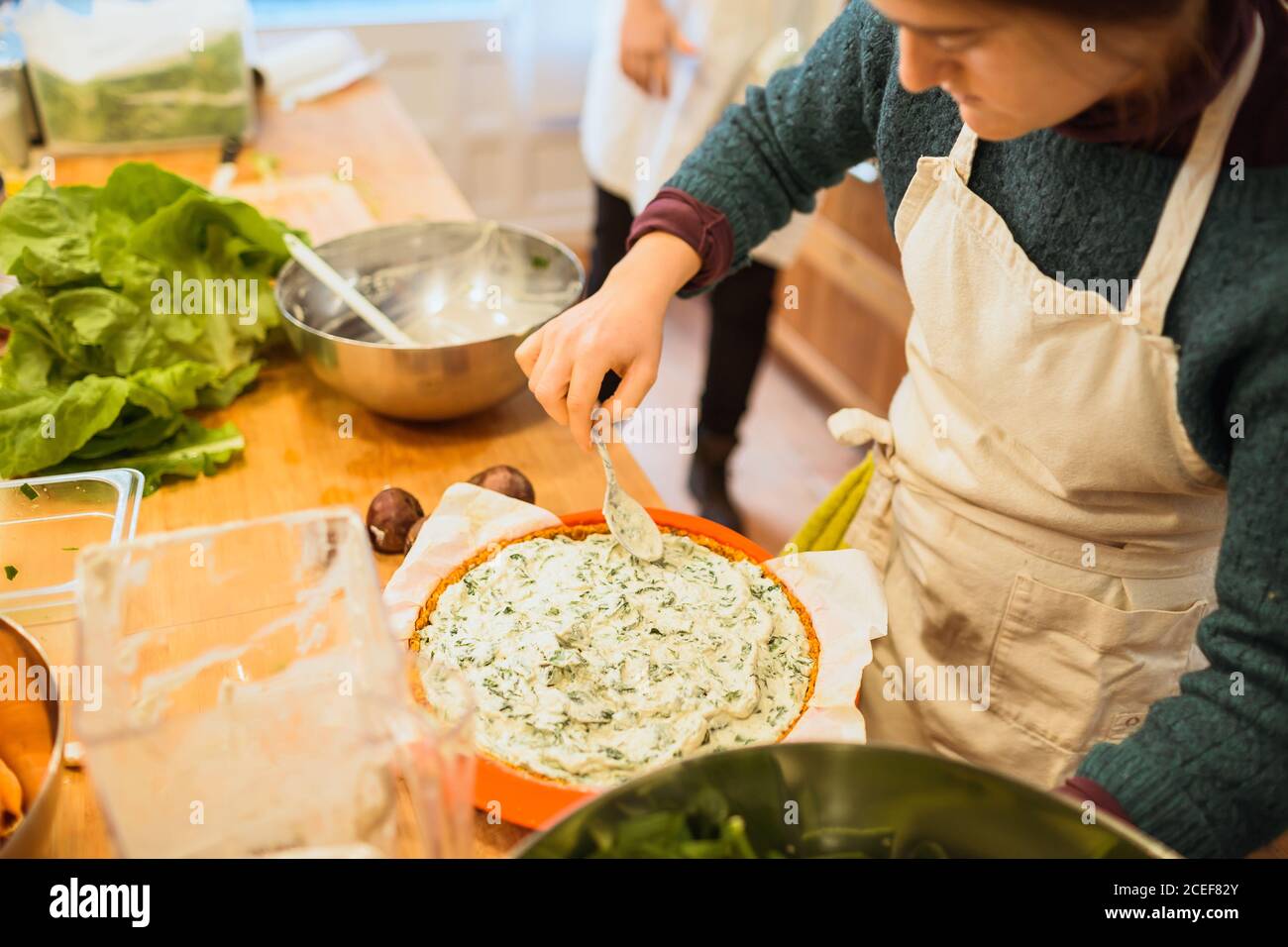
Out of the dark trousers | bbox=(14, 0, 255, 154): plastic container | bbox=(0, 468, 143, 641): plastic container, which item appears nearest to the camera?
bbox=(0, 468, 143, 641): plastic container

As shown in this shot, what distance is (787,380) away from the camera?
3.62 metres

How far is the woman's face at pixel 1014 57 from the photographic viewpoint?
707mm

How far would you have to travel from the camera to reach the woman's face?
71 cm

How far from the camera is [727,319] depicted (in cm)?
265

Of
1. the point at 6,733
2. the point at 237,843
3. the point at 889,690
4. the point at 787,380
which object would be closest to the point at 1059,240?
the point at 889,690

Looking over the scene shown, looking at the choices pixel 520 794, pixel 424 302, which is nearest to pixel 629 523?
pixel 520 794

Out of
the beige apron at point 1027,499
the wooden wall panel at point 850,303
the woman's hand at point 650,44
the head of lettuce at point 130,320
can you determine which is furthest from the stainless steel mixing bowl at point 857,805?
the wooden wall panel at point 850,303

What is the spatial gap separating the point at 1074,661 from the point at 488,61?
334cm

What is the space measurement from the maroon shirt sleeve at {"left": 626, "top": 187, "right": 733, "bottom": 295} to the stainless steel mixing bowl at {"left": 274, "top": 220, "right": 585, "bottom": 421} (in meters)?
0.19

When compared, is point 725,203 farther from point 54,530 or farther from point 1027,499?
point 54,530

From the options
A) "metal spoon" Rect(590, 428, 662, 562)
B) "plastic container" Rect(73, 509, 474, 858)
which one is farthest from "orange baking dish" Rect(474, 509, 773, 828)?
"metal spoon" Rect(590, 428, 662, 562)

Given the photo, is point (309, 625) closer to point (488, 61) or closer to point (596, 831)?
point (596, 831)

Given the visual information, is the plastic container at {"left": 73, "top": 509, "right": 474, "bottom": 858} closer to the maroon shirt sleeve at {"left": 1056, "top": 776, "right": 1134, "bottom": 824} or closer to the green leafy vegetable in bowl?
the green leafy vegetable in bowl

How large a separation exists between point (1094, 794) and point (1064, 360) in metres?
0.38
